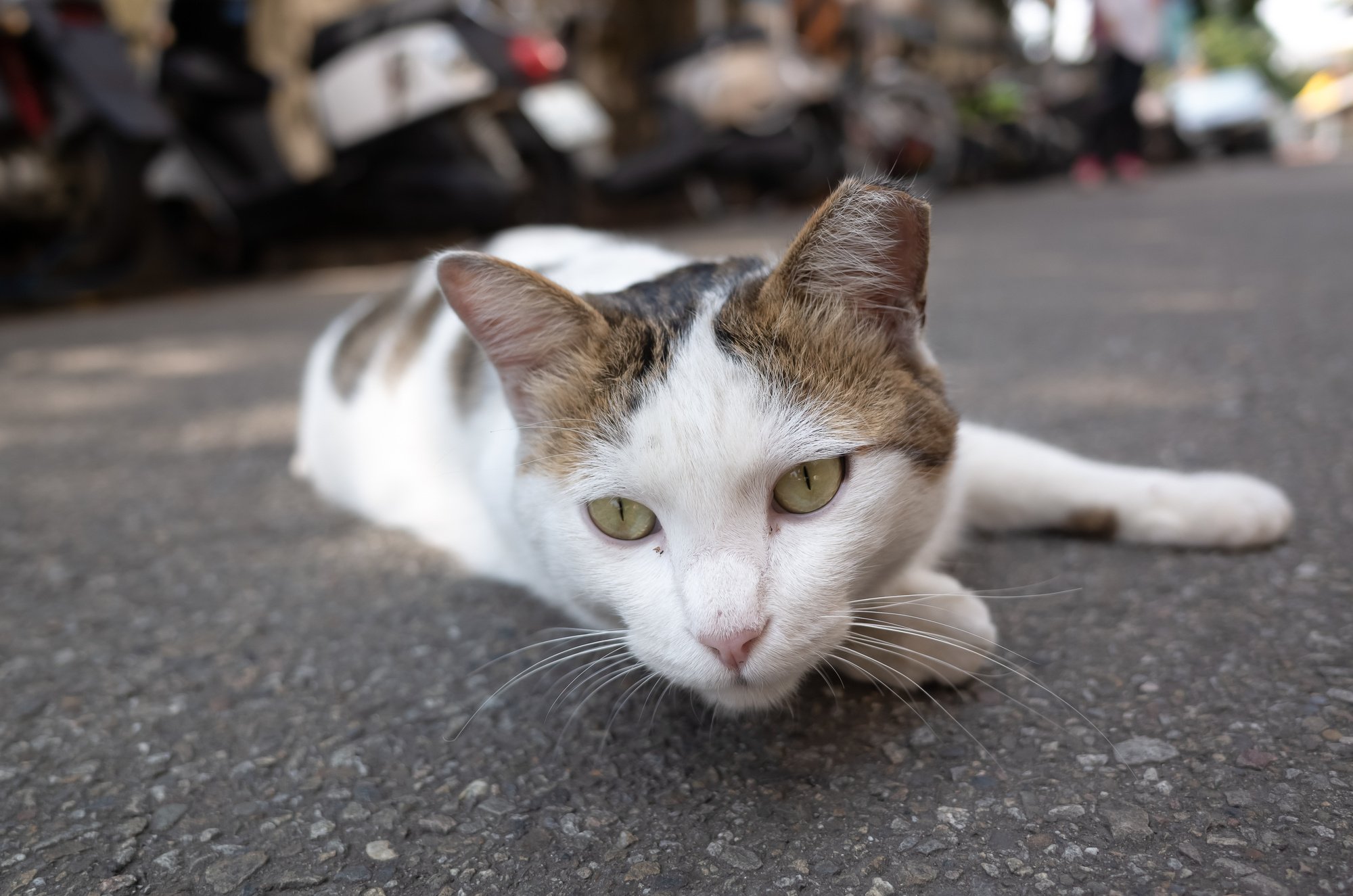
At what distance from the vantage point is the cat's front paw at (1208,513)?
5.67 ft

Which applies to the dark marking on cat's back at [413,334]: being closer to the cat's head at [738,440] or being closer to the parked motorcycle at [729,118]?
the cat's head at [738,440]

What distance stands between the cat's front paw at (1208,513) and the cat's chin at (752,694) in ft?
2.91

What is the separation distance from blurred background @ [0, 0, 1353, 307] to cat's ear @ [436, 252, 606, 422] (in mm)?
478

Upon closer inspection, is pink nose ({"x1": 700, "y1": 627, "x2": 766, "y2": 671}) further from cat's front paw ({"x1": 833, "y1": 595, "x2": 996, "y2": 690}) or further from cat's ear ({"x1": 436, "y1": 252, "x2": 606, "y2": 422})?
cat's ear ({"x1": 436, "y1": 252, "x2": 606, "y2": 422})

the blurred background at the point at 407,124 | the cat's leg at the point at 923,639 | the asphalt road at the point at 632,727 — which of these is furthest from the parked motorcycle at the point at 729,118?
the cat's leg at the point at 923,639

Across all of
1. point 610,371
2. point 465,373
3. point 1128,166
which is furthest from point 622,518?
point 1128,166

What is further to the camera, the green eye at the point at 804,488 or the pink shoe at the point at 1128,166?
the pink shoe at the point at 1128,166

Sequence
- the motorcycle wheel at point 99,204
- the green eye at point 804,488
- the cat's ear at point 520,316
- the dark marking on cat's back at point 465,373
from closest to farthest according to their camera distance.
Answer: the green eye at point 804,488 < the cat's ear at point 520,316 < the dark marking on cat's back at point 465,373 < the motorcycle wheel at point 99,204

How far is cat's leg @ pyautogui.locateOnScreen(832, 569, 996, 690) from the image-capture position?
4.50 feet

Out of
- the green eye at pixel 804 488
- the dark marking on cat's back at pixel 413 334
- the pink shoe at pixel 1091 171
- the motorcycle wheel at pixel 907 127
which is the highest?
the green eye at pixel 804 488

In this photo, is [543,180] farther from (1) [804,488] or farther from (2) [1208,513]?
(1) [804,488]

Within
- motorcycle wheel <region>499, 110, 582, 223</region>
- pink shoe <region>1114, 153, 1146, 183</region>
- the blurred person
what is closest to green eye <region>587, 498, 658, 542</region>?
motorcycle wheel <region>499, 110, 582, 223</region>

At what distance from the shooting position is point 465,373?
199cm

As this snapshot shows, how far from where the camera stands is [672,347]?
1346mm
